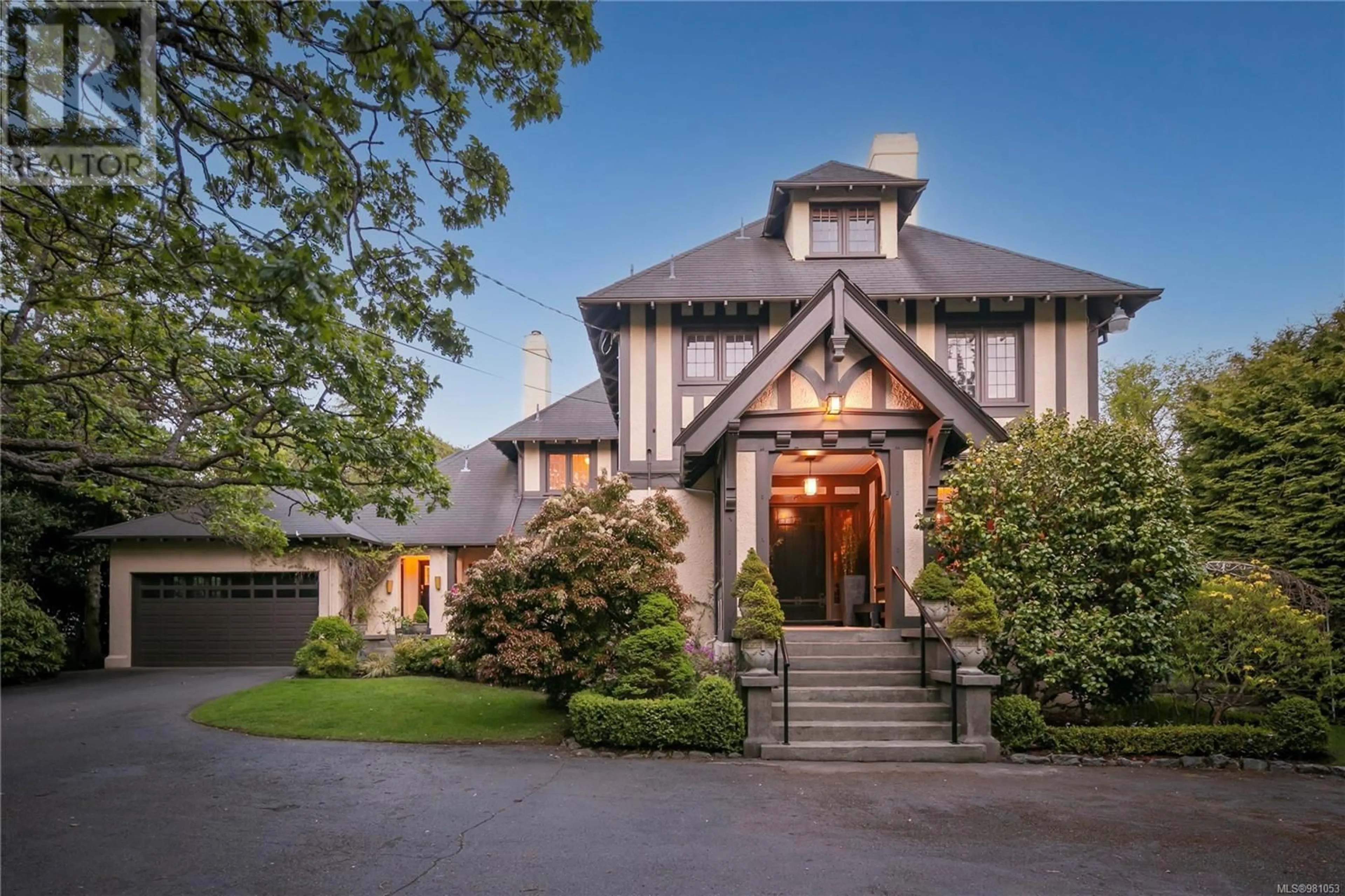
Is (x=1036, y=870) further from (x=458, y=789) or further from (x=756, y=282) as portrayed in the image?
(x=756, y=282)

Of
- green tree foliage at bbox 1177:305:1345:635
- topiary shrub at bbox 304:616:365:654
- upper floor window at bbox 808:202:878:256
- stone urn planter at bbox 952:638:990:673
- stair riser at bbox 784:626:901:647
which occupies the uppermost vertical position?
upper floor window at bbox 808:202:878:256

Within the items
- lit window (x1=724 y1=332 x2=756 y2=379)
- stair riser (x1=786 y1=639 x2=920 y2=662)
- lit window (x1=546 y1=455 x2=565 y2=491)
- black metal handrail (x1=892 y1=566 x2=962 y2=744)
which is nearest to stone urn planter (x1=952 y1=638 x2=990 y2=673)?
black metal handrail (x1=892 y1=566 x2=962 y2=744)

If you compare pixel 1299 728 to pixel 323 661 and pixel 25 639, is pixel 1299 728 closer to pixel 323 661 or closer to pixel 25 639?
pixel 323 661

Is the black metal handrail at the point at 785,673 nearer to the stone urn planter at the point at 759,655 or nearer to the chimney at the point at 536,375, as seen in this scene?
the stone urn planter at the point at 759,655

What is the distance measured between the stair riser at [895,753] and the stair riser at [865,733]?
0.22 meters

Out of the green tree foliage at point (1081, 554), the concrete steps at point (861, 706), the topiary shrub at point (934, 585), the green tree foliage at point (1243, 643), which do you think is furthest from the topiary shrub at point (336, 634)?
the green tree foliage at point (1243, 643)

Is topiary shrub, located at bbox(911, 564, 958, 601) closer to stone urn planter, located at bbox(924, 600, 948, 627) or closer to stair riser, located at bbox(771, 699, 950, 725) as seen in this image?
stone urn planter, located at bbox(924, 600, 948, 627)

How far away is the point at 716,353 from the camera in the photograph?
45.6 feet

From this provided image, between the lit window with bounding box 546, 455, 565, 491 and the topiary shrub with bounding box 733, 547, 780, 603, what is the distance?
13.4 metres

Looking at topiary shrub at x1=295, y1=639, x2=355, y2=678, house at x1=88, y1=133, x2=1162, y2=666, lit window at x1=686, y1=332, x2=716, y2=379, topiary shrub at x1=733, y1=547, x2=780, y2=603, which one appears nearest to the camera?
topiary shrub at x1=733, y1=547, x2=780, y2=603

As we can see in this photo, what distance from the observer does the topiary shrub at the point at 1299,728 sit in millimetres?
8445

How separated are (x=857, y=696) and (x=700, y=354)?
23.2 ft

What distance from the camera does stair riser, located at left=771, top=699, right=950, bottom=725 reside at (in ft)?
29.3

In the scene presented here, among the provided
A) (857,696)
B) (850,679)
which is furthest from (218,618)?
(857,696)
